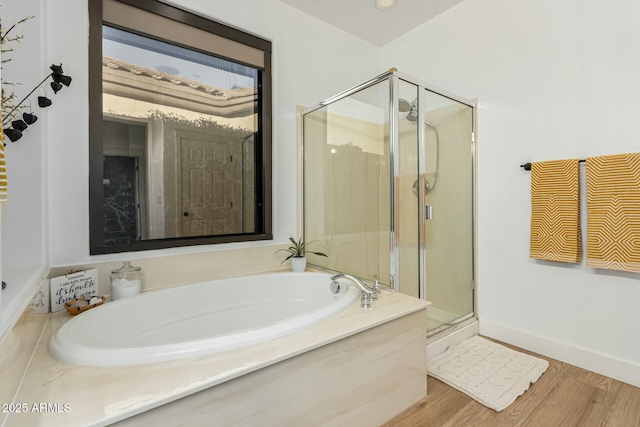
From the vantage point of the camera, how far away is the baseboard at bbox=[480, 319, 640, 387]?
1641 millimetres

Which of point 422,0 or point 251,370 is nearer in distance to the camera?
point 251,370

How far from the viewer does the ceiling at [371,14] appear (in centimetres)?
232

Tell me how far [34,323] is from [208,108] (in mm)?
1469

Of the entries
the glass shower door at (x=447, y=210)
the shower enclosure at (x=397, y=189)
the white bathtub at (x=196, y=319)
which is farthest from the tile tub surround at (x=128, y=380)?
the glass shower door at (x=447, y=210)

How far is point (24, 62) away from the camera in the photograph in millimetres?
1402

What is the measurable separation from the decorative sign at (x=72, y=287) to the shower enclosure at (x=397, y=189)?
4.54ft

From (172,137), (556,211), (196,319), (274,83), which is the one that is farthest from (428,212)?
(172,137)

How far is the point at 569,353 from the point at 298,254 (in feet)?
Result: 6.00

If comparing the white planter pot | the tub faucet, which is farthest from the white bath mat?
the white planter pot

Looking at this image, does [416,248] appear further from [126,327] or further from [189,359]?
[126,327]

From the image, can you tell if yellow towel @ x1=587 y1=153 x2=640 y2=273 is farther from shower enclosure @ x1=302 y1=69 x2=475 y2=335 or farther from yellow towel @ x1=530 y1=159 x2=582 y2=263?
shower enclosure @ x1=302 y1=69 x2=475 y2=335

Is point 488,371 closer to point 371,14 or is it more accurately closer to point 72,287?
point 72,287

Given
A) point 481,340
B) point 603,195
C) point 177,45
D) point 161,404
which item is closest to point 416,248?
point 481,340

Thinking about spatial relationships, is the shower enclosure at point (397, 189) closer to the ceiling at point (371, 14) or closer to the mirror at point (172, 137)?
the mirror at point (172, 137)
